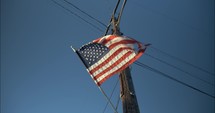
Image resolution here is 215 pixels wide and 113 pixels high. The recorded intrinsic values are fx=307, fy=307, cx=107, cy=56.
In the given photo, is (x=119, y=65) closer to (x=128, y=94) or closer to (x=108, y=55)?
(x=108, y=55)

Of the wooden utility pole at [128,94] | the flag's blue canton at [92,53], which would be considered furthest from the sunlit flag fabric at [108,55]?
the wooden utility pole at [128,94]

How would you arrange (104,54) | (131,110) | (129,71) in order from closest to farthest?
(131,110) → (104,54) → (129,71)

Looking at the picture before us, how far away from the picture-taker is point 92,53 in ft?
36.6

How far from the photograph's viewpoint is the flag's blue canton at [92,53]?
437 inches

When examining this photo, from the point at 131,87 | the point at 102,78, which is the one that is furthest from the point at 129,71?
the point at 102,78

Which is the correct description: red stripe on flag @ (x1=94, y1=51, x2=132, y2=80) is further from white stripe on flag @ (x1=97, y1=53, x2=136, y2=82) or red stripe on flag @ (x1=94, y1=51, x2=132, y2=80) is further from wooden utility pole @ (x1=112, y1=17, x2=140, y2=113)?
wooden utility pole @ (x1=112, y1=17, x2=140, y2=113)

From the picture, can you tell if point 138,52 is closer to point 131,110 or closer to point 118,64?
point 118,64

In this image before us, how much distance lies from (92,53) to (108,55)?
1.96 ft

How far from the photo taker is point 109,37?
11.4m

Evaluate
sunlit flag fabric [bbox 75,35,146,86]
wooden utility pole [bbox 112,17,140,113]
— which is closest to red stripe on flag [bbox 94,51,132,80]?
sunlit flag fabric [bbox 75,35,146,86]

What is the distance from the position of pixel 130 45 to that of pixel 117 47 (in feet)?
1.55

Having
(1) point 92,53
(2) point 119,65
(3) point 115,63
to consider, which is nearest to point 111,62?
(3) point 115,63

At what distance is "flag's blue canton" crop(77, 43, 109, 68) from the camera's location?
11094 millimetres

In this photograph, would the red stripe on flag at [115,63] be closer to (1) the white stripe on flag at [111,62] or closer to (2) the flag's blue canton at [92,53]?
(1) the white stripe on flag at [111,62]
